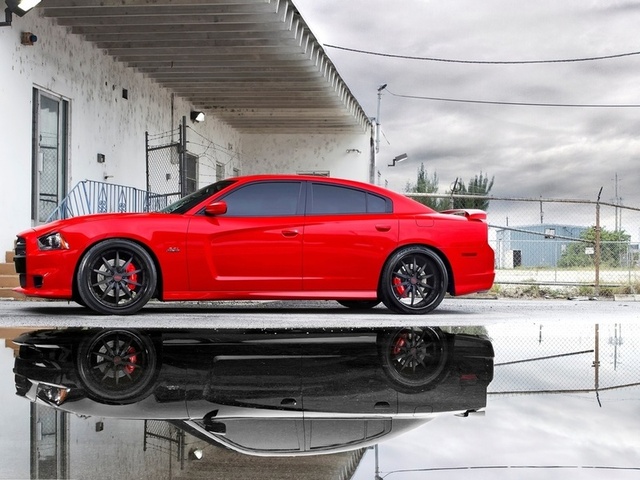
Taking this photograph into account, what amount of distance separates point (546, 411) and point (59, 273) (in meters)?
5.59

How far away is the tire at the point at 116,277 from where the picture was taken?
8.31 m

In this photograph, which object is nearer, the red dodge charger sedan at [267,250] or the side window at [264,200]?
the red dodge charger sedan at [267,250]

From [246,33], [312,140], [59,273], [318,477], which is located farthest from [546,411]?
[312,140]

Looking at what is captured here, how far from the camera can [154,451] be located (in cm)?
315

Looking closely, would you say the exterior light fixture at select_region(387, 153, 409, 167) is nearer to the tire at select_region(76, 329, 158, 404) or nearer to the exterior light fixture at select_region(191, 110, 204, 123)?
the exterior light fixture at select_region(191, 110, 204, 123)

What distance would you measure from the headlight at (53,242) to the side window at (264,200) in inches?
64.9

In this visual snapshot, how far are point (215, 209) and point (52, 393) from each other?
428 centimetres

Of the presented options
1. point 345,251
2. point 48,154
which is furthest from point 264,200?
point 48,154

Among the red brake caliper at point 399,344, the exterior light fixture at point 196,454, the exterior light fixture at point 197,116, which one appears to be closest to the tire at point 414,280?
the red brake caliper at point 399,344

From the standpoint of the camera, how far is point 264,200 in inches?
350

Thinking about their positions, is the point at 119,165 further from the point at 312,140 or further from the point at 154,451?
the point at 154,451

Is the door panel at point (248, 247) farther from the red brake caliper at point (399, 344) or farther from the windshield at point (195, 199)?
the red brake caliper at point (399, 344)

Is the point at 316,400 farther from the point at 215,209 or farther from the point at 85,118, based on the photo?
the point at 85,118

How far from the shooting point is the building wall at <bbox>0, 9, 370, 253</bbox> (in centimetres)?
1260
